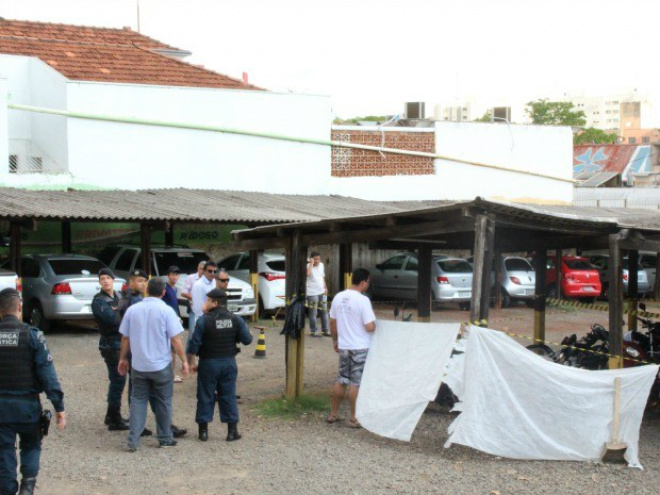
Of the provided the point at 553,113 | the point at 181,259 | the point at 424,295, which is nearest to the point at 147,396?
the point at 424,295

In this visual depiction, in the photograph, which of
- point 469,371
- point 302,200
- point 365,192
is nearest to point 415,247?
point 469,371

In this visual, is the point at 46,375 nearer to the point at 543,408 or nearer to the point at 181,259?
the point at 543,408

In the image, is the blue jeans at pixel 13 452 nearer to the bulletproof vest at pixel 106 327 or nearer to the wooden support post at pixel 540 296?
the bulletproof vest at pixel 106 327

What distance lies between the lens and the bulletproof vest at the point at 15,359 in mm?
7207

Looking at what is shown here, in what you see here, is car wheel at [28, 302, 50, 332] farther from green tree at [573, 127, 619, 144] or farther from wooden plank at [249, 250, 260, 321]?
green tree at [573, 127, 619, 144]

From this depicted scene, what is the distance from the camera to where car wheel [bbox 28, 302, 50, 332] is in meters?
18.6

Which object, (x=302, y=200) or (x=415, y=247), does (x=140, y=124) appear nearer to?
(x=302, y=200)

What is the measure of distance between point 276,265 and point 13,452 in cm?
1557

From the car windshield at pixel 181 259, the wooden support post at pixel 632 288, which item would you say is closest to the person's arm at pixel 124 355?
the wooden support post at pixel 632 288

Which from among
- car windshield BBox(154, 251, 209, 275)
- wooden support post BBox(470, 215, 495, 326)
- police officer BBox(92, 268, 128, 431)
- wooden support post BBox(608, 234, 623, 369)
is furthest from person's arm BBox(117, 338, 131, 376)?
car windshield BBox(154, 251, 209, 275)

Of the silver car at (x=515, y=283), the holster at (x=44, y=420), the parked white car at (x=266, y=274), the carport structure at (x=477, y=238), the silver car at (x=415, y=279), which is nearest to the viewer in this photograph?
the holster at (x=44, y=420)

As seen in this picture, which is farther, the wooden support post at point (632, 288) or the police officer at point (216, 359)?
the wooden support post at point (632, 288)

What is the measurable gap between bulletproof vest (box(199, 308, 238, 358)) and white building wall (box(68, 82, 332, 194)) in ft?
45.8

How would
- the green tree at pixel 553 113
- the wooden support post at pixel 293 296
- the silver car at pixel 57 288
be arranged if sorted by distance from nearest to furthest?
the wooden support post at pixel 293 296 < the silver car at pixel 57 288 < the green tree at pixel 553 113
